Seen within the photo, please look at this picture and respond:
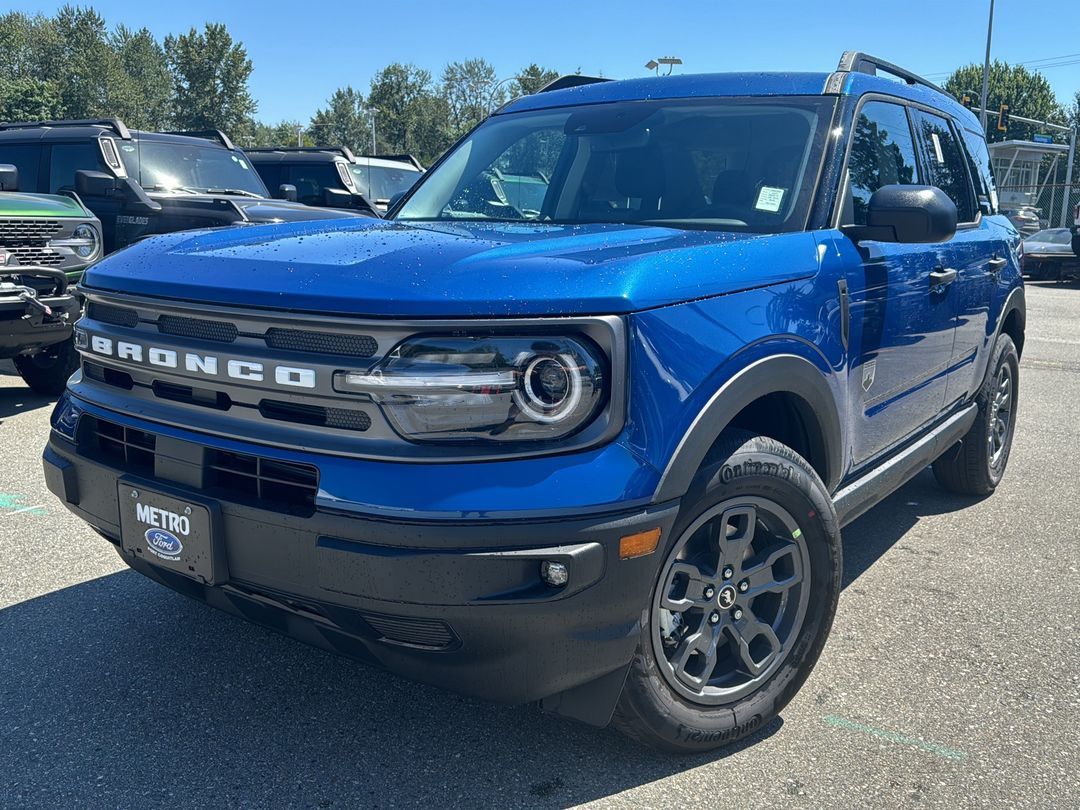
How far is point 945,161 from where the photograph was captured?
4.23 meters

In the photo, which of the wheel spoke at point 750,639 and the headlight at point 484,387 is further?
the wheel spoke at point 750,639

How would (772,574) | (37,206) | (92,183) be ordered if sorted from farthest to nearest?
1. (92,183)
2. (37,206)
3. (772,574)

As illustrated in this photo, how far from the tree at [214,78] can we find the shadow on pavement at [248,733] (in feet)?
262

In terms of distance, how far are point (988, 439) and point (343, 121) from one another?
9532cm

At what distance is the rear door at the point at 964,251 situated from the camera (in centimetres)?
394

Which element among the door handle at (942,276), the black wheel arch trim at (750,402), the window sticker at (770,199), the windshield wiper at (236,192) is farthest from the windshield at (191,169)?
the black wheel arch trim at (750,402)

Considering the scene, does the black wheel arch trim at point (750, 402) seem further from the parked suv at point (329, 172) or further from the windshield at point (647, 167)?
the parked suv at point (329, 172)

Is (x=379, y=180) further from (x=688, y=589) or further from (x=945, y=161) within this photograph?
(x=688, y=589)

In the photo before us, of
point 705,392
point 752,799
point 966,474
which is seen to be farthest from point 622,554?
point 966,474

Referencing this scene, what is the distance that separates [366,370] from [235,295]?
16.5 inches

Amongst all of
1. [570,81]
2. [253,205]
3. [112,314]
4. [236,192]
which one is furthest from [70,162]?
[112,314]

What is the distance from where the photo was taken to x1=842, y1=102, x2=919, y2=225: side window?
323 cm

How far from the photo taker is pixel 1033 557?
421 centimetres

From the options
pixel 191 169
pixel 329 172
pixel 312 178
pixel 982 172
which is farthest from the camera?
pixel 312 178
